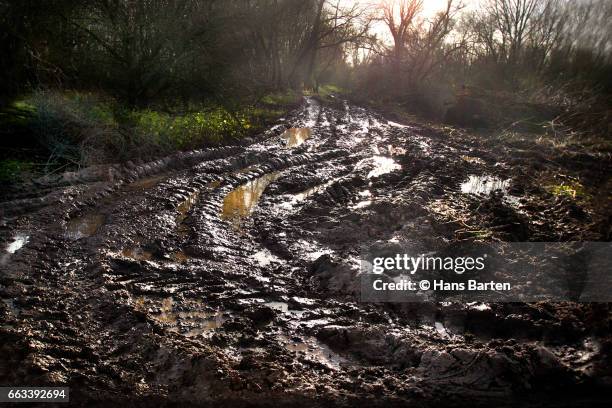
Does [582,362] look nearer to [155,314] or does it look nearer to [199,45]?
[155,314]

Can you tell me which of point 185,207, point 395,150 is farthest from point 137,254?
point 395,150

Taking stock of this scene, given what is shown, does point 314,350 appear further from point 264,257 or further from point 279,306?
point 264,257

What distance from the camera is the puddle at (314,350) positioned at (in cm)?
379

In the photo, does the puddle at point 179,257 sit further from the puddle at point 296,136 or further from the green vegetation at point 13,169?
the puddle at point 296,136

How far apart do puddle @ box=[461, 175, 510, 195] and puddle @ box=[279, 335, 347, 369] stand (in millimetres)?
5837

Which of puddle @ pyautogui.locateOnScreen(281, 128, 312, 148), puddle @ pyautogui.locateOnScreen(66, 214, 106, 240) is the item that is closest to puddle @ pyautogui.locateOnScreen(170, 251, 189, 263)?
puddle @ pyautogui.locateOnScreen(66, 214, 106, 240)

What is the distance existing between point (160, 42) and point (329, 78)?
3767 centimetres

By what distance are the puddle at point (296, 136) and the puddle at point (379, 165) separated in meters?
2.77

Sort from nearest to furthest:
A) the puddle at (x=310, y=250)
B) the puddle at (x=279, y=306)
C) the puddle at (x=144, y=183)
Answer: the puddle at (x=279, y=306) → the puddle at (x=310, y=250) → the puddle at (x=144, y=183)

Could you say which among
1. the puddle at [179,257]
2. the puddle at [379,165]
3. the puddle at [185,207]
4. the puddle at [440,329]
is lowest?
the puddle at [440,329]

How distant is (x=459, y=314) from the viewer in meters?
4.39

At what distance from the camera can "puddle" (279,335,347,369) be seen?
379cm

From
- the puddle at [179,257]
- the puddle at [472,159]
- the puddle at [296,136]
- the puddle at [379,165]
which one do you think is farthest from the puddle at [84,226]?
the puddle at [472,159]

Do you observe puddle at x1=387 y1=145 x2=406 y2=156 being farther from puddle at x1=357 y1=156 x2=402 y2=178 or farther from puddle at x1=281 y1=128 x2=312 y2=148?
puddle at x1=281 y1=128 x2=312 y2=148
